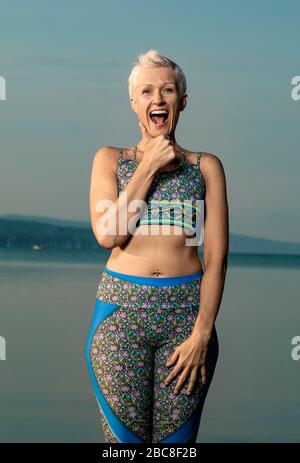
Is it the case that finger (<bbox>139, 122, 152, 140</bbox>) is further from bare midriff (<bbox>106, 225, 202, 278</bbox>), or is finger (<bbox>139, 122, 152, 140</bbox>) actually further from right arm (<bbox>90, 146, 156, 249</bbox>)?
bare midriff (<bbox>106, 225, 202, 278</bbox>)

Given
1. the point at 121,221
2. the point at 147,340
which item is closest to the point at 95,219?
the point at 121,221

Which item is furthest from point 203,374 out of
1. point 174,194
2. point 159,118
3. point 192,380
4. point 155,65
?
point 155,65

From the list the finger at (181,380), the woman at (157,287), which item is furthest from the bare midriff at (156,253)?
the finger at (181,380)

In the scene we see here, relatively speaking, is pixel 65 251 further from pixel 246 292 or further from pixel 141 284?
pixel 141 284

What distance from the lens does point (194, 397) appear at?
3902mm

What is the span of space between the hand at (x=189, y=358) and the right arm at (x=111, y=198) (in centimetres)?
37

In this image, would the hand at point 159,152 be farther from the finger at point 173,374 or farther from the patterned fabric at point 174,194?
the finger at point 173,374

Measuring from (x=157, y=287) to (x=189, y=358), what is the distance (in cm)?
24

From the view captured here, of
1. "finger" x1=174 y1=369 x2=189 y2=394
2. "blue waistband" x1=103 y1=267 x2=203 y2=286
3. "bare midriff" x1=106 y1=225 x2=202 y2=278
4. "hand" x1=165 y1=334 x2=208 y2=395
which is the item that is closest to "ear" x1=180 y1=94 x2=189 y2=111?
"bare midriff" x1=106 y1=225 x2=202 y2=278

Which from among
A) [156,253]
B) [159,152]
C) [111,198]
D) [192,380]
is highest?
[159,152]

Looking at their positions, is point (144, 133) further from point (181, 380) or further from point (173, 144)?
point (181, 380)

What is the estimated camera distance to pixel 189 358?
12.7 ft

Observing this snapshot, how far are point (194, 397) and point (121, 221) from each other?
0.59 m

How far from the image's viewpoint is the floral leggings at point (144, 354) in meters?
3.86
